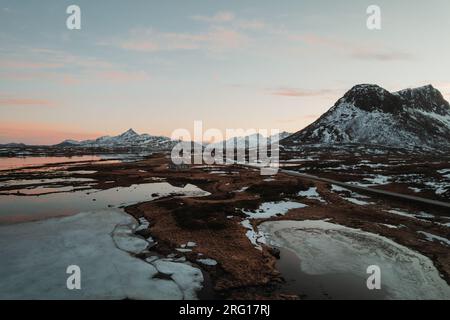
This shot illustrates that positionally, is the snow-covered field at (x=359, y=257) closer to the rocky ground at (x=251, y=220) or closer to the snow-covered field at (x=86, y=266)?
the rocky ground at (x=251, y=220)

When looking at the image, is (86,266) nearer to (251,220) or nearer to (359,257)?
(251,220)

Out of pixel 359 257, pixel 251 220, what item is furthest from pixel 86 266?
pixel 359 257

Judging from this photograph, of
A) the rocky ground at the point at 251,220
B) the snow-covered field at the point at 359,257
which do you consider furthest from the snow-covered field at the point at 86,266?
the snow-covered field at the point at 359,257

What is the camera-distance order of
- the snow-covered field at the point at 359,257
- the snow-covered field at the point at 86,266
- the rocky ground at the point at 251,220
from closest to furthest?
the snow-covered field at the point at 86,266 < the snow-covered field at the point at 359,257 < the rocky ground at the point at 251,220

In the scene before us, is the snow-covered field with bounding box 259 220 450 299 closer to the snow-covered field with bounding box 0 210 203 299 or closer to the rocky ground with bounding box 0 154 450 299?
the rocky ground with bounding box 0 154 450 299

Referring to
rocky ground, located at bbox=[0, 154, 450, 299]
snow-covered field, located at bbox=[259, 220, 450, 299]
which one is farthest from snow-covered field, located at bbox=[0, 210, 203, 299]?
snow-covered field, located at bbox=[259, 220, 450, 299]

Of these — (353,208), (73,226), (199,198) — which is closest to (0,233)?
(73,226)
